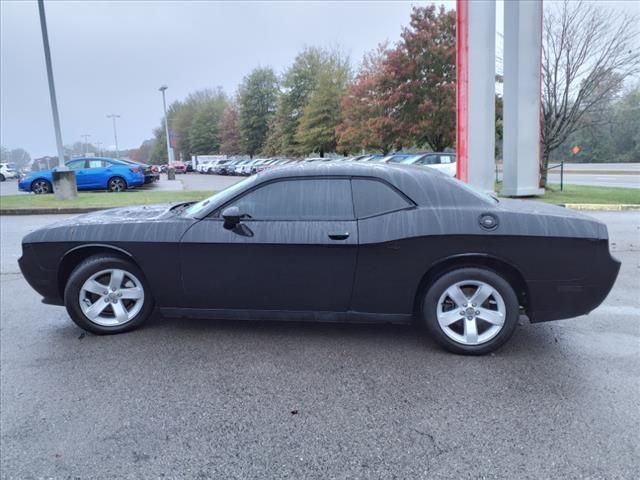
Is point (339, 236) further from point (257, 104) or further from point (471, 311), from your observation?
point (257, 104)

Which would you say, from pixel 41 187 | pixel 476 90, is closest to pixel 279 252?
pixel 476 90

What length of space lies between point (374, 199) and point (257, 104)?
2208 inches

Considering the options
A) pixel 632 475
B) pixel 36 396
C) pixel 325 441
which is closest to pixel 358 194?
pixel 325 441

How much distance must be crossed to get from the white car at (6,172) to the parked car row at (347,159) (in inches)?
717

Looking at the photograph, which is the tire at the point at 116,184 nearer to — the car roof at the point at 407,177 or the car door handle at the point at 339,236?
the car roof at the point at 407,177

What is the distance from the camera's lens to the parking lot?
2.38 metres

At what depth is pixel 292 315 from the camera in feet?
12.6

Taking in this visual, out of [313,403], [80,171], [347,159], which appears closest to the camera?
[313,403]

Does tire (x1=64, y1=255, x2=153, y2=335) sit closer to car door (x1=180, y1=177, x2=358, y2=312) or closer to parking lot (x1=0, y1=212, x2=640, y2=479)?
parking lot (x1=0, y1=212, x2=640, y2=479)

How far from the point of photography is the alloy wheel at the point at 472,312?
11.6ft

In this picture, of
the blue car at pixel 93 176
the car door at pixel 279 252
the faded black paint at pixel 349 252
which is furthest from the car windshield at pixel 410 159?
the car door at pixel 279 252

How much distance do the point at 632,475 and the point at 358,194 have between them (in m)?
2.41

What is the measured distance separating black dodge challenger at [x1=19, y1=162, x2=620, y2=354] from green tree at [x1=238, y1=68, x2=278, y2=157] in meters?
53.8

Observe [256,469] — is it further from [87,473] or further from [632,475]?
[632,475]
